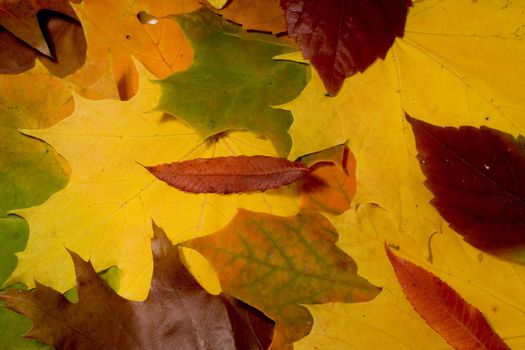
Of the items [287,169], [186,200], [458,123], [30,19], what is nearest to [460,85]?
[458,123]

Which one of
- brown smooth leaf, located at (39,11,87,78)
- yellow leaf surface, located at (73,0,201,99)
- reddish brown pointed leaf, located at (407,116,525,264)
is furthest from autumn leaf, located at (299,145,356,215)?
brown smooth leaf, located at (39,11,87,78)

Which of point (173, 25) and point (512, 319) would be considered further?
point (173, 25)

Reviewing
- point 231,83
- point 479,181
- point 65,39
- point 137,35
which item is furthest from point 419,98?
point 65,39

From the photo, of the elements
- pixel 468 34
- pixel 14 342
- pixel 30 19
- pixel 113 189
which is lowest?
pixel 14 342

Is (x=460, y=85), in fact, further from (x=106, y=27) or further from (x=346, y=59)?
(x=106, y=27)

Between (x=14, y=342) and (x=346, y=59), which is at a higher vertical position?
(x=346, y=59)

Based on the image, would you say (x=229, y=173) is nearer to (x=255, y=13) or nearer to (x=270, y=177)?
(x=270, y=177)

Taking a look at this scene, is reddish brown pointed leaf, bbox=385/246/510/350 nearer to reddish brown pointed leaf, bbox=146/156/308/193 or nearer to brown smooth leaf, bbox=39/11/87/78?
reddish brown pointed leaf, bbox=146/156/308/193
